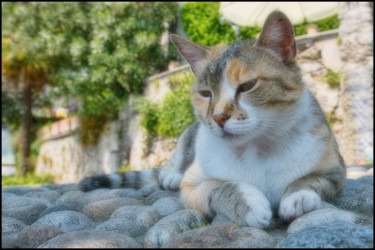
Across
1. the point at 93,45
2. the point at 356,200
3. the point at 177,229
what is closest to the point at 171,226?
the point at 177,229

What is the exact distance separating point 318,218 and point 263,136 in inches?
22.7

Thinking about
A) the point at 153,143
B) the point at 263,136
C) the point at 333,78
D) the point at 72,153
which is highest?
the point at 333,78

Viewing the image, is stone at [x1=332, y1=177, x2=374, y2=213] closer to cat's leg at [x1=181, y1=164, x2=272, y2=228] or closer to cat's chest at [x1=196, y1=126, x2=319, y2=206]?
cat's chest at [x1=196, y1=126, x2=319, y2=206]

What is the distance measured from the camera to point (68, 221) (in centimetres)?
186

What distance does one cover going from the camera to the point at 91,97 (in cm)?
1209

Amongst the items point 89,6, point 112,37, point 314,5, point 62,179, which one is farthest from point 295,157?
point 62,179

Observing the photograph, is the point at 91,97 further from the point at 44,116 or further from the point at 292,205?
the point at 292,205

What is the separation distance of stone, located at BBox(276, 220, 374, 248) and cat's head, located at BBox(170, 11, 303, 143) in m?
0.70

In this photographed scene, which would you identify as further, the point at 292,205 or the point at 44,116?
the point at 44,116

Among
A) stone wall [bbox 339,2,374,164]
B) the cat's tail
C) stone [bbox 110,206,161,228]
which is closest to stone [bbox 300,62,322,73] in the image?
stone wall [bbox 339,2,374,164]

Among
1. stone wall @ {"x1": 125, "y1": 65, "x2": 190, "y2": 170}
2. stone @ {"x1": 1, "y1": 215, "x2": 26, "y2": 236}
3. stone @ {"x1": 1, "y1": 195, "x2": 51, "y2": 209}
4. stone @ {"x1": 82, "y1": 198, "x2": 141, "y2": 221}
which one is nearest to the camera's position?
stone @ {"x1": 1, "y1": 215, "x2": 26, "y2": 236}

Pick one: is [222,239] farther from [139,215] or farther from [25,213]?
[25,213]

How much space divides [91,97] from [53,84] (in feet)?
12.1

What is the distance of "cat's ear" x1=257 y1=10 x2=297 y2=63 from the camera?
1926mm
